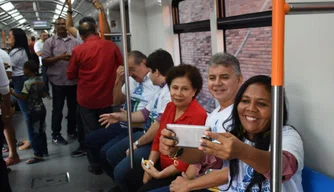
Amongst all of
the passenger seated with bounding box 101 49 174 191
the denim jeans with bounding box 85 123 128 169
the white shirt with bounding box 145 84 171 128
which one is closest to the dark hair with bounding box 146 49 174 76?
the passenger seated with bounding box 101 49 174 191

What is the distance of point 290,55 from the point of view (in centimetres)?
178

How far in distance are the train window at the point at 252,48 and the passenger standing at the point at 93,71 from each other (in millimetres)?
1374

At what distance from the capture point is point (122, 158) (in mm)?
2809

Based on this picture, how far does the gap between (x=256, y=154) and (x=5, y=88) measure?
2229 mm

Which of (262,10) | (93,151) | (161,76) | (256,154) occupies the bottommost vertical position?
(93,151)

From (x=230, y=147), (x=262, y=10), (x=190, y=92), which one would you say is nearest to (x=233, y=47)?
(x=262, y=10)

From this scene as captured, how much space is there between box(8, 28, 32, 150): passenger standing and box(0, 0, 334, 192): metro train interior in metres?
0.57

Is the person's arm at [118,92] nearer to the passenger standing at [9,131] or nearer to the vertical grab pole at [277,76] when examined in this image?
the passenger standing at [9,131]

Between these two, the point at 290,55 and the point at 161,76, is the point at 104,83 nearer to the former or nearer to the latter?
the point at 161,76

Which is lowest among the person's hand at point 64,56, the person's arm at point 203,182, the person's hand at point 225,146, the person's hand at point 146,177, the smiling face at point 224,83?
the person's hand at point 146,177

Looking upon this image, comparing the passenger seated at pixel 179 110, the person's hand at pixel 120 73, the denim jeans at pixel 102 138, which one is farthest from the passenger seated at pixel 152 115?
the person's hand at pixel 120 73

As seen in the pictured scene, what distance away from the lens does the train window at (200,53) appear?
3092 mm

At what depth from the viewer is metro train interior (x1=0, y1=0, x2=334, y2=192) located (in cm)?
158

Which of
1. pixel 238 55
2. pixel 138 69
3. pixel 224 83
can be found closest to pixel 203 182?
pixel 224 83
